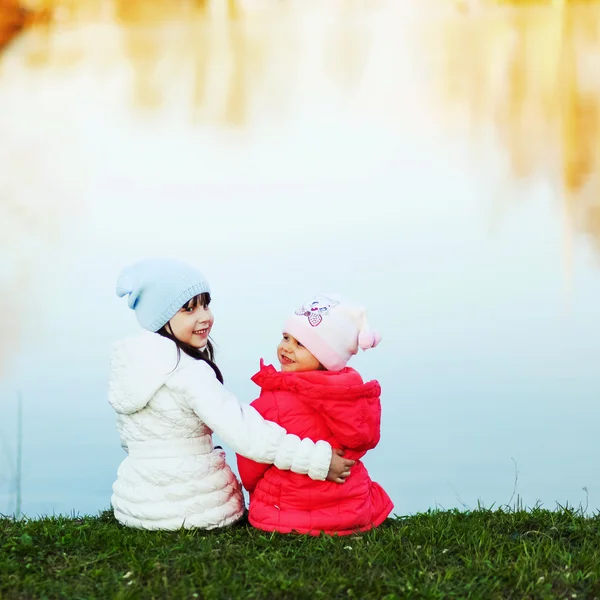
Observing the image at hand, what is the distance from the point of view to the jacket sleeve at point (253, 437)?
4.84 m

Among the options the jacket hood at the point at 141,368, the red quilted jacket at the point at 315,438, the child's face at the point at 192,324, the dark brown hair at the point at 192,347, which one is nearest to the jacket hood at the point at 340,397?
the red quilted jacket at the point at 315,438

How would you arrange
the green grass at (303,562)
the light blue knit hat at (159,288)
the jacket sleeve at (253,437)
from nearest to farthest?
the green grass at (303,562) → the jacket sleeve at (253,437) → the light blue knit hat at (159,288)

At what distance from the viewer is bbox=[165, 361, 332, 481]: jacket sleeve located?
4840mm

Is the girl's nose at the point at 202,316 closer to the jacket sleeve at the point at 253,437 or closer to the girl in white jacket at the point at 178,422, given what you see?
the girl in white jacket at the point at 178,422

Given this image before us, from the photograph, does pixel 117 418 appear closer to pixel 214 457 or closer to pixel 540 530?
pixel 214 457

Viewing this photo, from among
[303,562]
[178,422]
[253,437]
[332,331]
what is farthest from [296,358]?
[303,562]

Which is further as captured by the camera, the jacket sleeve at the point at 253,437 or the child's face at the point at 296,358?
the child's face at the point at 296,358

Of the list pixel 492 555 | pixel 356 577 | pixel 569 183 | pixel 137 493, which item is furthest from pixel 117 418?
pixel 569 183

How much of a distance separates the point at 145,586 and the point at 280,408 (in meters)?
1.11

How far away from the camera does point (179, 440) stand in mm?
5012

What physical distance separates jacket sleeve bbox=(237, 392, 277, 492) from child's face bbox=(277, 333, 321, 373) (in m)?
0.19

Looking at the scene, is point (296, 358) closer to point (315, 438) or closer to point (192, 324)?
point (315, 438)

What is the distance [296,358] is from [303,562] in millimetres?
1022

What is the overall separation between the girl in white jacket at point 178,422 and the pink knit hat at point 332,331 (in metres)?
0.43
